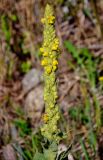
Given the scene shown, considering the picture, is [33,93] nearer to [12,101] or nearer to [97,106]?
[12,101]

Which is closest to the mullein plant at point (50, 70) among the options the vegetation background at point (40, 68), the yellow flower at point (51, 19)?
the yellow flower at point (51, 19)

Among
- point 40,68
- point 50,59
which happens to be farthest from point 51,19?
point 40,68

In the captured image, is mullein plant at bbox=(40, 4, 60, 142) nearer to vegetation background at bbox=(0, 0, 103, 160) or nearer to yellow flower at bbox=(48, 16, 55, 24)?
yellow flower at bbox=(48, 16, 55, 24)

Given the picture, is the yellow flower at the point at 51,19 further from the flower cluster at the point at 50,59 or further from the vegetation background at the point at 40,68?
the vegetation background at the point at 40,68

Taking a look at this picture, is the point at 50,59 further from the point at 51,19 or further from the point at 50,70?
the point at 51,19

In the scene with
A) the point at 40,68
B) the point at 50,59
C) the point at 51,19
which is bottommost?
the point at 40,68
